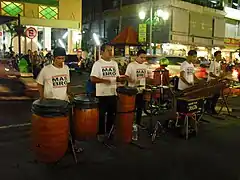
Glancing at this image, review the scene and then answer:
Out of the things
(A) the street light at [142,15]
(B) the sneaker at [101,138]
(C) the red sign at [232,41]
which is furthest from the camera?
(C) the red sign at [232,41]

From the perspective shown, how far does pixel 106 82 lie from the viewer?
20.4 feet

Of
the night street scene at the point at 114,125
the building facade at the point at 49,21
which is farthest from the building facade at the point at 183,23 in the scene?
the night street scene at the point at 114,125

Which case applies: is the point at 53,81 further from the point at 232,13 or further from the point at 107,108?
the point at 232,13

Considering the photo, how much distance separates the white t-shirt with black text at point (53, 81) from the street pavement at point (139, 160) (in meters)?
1.17

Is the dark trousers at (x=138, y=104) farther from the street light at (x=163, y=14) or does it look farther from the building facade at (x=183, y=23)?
the street light at (x=163, y=14)

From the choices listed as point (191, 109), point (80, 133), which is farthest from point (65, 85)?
point (191, 109)

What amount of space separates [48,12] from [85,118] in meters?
19.1

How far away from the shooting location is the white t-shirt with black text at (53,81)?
5.36 metres

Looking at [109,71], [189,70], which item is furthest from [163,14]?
[109,71]

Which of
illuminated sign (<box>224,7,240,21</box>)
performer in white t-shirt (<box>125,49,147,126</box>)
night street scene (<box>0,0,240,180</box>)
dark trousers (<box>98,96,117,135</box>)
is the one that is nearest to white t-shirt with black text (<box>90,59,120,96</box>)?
night street scene (<box>0,0,240,180</box>)

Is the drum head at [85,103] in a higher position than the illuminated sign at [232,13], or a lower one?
lower

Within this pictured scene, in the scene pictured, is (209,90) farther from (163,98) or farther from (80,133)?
(80,133)

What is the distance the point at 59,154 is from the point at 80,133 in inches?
27.9

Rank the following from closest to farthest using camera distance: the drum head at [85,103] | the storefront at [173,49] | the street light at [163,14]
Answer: the drum head at [85,103] < the street light at [163,14] < the storefront at [173,49]
